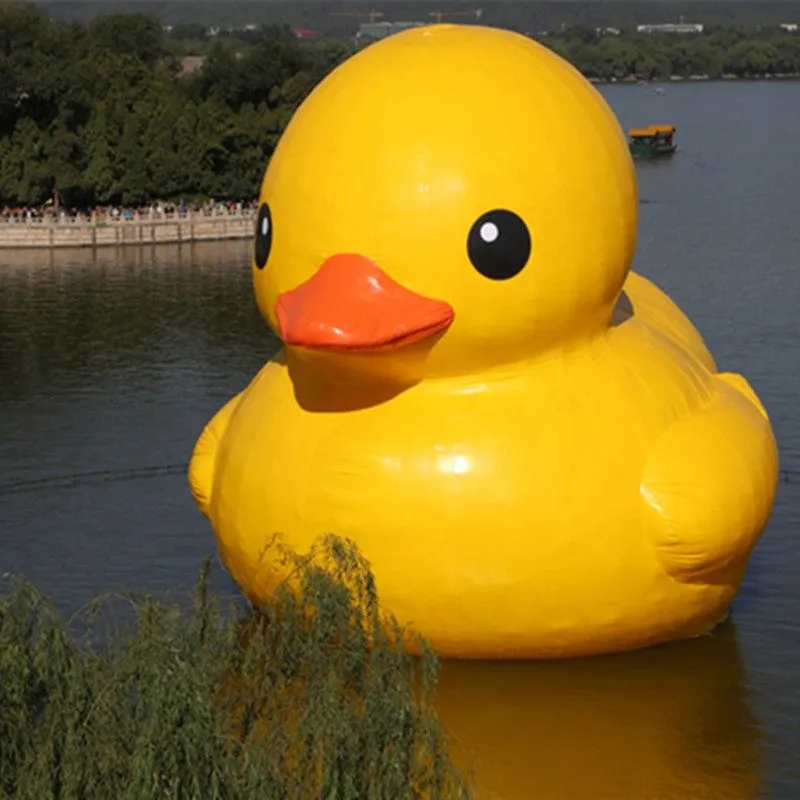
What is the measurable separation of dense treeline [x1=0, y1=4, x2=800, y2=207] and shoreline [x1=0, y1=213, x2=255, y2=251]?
2.69m

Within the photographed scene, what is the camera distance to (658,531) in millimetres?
15727

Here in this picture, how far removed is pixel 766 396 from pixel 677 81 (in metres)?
158

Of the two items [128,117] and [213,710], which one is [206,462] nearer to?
[213,710]

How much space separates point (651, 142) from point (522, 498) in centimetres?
6931

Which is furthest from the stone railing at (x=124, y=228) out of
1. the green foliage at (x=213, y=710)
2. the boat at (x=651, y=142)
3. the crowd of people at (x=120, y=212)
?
the green foliage at (x=213, y=710)

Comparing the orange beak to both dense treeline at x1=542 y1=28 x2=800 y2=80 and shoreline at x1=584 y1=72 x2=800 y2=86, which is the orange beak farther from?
shoreline at x1=584 y1=72 x2=800 y2=86

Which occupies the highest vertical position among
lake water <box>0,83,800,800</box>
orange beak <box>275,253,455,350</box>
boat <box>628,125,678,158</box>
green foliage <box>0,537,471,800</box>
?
orange beak <box>275,253,455,350</box>

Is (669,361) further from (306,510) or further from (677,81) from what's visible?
(677,81)

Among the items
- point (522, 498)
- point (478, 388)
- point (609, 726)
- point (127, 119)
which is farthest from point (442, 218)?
point (127, 119)

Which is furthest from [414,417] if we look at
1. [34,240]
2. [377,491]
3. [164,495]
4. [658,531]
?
[34,240]

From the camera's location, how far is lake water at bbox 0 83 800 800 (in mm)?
15656

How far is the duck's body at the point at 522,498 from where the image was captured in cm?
1560

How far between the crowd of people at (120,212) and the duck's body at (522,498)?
116 feet

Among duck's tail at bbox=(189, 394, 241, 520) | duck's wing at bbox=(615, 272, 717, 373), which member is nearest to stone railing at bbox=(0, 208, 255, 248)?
duck's wing at bbox=(615, 272, 717, 373)
